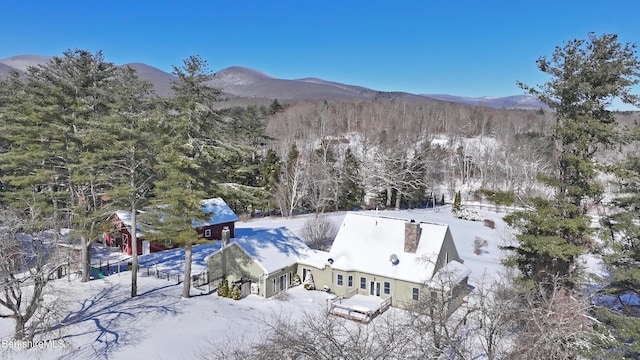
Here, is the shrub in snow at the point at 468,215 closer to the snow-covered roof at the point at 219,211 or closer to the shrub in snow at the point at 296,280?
the snow-covered roof at the point at 219,211

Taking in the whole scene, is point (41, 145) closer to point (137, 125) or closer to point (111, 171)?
point (111, 171)

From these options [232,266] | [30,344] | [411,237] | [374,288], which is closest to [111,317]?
[30,344]

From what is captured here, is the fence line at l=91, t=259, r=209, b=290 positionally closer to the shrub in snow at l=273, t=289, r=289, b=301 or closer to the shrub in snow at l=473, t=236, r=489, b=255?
the shrub in snow at l=273, t=289, r=289, b=301

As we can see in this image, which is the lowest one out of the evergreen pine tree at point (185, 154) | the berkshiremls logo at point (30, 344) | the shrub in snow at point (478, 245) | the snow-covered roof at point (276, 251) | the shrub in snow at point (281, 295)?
the shrub in snow at point (281, 295)

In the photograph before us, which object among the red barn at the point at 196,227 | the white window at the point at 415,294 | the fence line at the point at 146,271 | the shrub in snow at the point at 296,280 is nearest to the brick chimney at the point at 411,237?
the white window at the point at 415,294

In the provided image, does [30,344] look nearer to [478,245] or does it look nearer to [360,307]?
[360,307]

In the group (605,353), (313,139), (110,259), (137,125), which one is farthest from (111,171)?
(313,139)

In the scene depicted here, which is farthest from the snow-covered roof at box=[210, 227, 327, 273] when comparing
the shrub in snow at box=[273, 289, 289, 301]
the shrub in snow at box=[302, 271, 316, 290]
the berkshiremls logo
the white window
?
the berkshiremls logo
